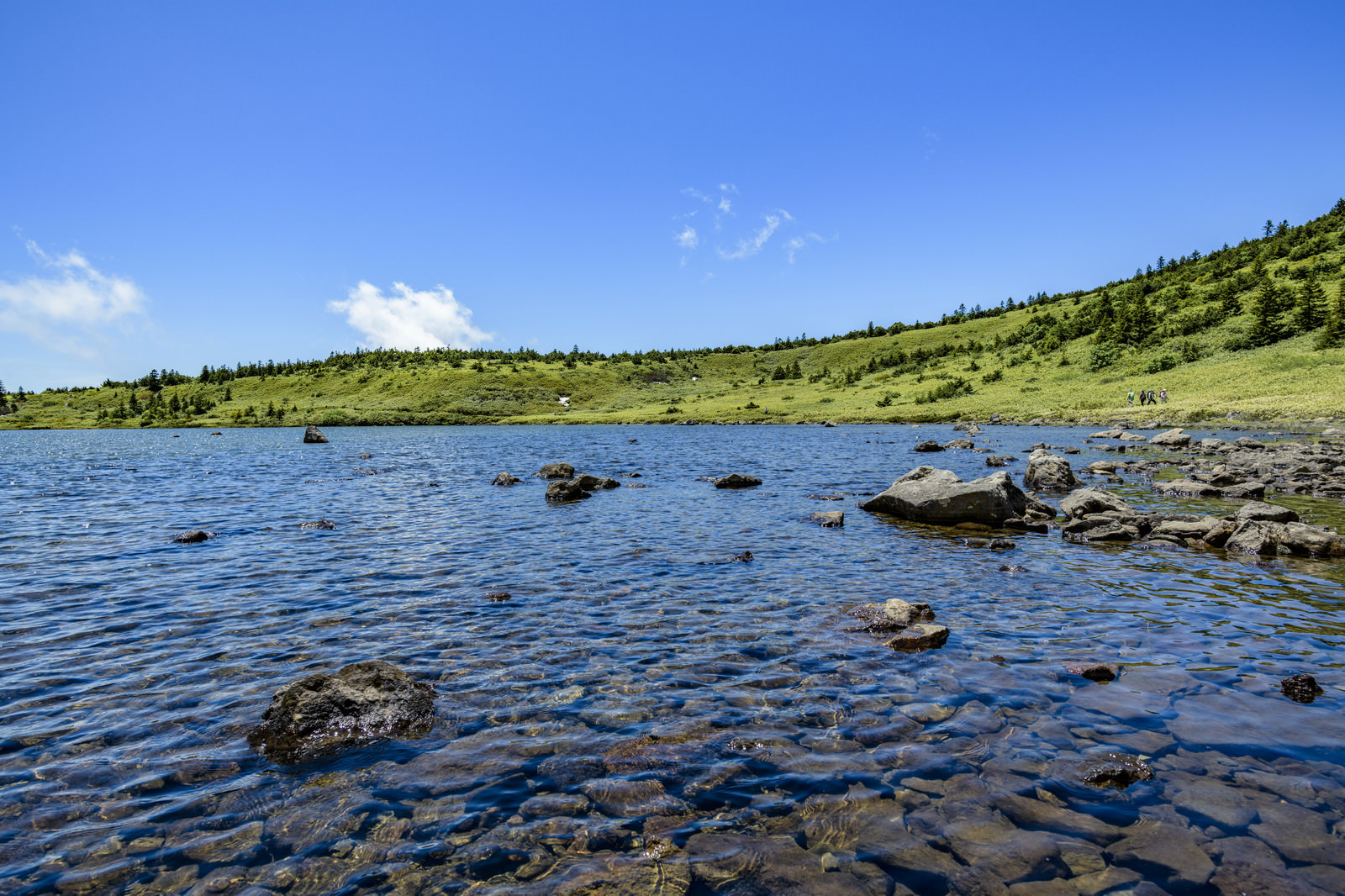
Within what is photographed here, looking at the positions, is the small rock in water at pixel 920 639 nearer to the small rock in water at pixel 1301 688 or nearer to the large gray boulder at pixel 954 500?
the small rock in water at pixel 1301 688

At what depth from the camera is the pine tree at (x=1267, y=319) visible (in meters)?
78.1

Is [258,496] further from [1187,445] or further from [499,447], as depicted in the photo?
[1187,445]

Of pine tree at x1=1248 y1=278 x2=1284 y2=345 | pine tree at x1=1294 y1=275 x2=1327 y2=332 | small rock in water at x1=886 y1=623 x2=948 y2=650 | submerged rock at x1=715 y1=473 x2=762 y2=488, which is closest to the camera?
small rock in water at x1=886 y1=623 x2=948 y2=650

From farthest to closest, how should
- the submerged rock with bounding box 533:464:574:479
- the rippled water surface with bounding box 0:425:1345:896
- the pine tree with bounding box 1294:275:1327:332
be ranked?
1. the pine tree with bounding box 1294:275:1327:332
2. the submerged rock with bounding box 533:464:574:479
3. the rippled water surface with bounding box 0:425:1345:896

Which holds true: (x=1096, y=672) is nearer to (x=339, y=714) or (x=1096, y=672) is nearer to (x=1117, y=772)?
(x=1117, y=772)

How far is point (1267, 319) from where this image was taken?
260 feet

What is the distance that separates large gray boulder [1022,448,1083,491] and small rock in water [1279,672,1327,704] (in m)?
22.5

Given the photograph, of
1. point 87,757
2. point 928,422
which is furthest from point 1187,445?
point 87,757

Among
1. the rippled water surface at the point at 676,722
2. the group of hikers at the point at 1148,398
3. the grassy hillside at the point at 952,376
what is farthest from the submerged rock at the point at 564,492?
the group of hikers at the point at 1148,398

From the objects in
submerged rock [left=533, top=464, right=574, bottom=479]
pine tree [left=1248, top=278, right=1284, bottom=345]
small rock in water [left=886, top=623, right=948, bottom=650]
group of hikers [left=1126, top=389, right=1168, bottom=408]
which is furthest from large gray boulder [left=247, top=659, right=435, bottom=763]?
pine tree [left=1248, top=278, right=1284, bottom=345]

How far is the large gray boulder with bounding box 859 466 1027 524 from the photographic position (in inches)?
837

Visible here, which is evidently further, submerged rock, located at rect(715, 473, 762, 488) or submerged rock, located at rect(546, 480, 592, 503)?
submerged rock, located at rect(715, 473, 762, 488)

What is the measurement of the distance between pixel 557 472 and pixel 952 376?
95824mm

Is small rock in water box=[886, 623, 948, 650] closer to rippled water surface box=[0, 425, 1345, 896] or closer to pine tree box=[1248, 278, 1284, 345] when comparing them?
rippled water surface box=[0, 425, 1345, 896]
